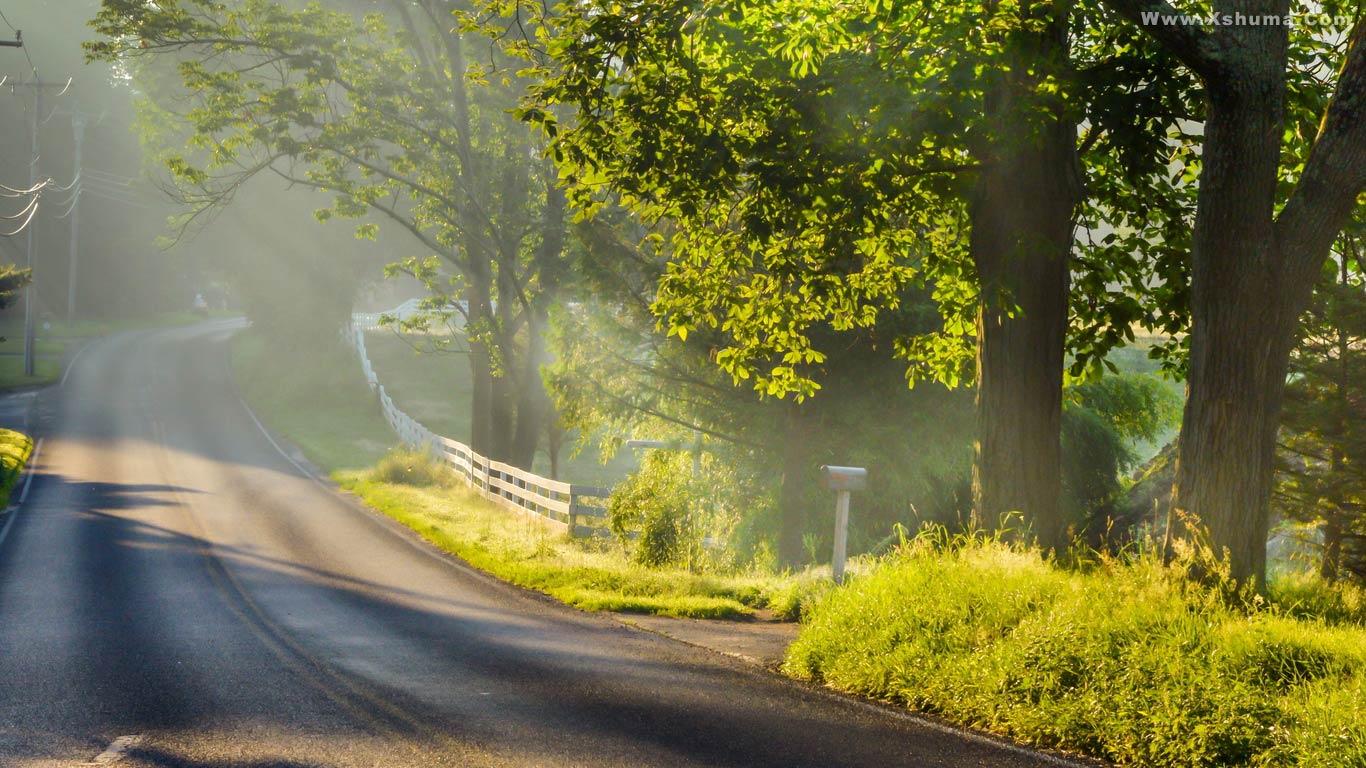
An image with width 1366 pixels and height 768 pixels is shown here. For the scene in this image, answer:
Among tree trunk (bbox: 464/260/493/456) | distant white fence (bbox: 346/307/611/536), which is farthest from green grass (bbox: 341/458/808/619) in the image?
tree trunk (bbox: 464/260/493/456)

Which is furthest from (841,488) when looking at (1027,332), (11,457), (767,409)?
(11,457)

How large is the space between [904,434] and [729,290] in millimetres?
7504

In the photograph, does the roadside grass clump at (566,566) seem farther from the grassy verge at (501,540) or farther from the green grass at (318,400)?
the green grass at (318,400)

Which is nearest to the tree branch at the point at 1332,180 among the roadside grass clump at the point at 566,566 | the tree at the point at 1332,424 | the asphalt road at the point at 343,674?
the asphalt road at the point at 343,674

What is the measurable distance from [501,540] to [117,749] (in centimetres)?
1105

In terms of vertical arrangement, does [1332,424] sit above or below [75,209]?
below

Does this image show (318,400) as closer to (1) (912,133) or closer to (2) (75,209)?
(2) (75,209)

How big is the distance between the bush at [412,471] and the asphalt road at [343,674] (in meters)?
7.15

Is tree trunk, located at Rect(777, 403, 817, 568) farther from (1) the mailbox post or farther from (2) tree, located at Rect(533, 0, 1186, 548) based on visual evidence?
(1) the mailbox post

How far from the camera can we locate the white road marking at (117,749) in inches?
262

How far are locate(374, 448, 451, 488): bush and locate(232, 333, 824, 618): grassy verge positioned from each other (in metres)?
0.02

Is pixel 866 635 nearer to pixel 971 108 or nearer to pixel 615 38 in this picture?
pixel 971 108

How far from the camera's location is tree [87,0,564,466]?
2583 cm

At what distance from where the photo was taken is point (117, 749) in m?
Answer: 6.89
